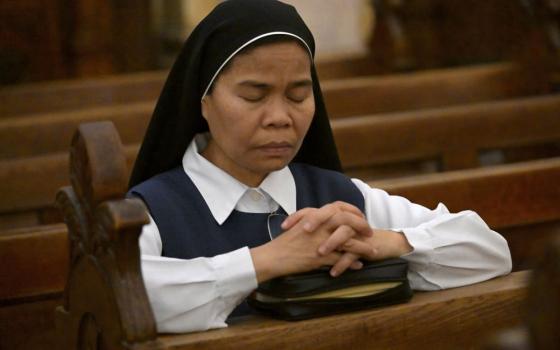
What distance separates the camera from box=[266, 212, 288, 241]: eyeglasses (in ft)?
8.74

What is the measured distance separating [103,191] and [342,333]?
571mm

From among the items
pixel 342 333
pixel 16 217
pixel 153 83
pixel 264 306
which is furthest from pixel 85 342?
pixel 153 83

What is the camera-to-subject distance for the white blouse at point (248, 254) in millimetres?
2330

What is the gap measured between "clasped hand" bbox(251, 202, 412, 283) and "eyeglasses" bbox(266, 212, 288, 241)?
166 millimetres

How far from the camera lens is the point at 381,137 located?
4.71 metres

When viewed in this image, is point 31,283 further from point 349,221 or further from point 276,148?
point 349,221

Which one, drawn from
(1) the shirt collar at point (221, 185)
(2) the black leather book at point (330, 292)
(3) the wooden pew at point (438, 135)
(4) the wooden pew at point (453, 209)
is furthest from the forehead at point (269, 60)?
(3) the wooden pew at point (438, 135)

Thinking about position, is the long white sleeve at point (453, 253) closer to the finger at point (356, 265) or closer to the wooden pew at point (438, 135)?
the finger at point (356, 265)

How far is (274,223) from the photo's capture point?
2699 millimetres

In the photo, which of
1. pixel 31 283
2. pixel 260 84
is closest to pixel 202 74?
pixel 260 84

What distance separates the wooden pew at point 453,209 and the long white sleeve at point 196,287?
3.27ft

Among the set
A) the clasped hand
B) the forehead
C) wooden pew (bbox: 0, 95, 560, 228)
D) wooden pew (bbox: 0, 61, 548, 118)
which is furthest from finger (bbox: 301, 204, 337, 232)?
wooden pew (bbox: 0, 61, 548, 118)

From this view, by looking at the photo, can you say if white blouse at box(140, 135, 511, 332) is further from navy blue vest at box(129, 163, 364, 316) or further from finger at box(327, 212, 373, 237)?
finger at box(327, 212, 373, 237)

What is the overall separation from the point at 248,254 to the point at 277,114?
1.15 ft
